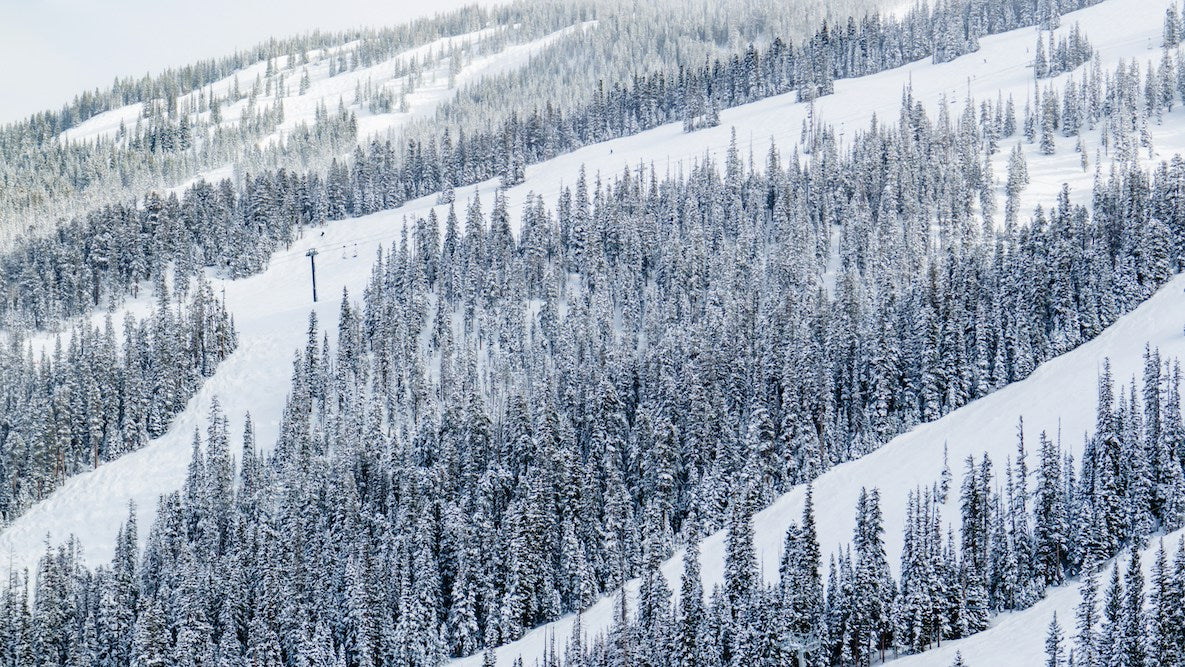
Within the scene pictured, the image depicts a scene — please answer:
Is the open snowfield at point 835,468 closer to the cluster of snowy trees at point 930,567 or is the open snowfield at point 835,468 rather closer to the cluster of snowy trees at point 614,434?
the cluster of snowy trees at point 930,567

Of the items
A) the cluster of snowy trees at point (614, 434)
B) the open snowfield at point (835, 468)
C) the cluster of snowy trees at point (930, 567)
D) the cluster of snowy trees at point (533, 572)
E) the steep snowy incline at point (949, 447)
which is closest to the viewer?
the cluster of snowy trees at point (930, 567)

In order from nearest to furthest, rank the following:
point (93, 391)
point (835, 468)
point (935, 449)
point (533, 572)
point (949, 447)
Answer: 1. point (949, 447)
2. point (935, 449)
3. point (533, 572)
4. point (835, 468)
5. point (93, 391)

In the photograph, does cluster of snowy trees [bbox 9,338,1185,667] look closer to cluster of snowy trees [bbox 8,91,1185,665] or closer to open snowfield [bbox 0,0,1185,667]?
cluster of snowy trees [bbox 8,91,1185,665]

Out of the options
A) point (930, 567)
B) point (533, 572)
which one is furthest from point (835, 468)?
point (930, 567)

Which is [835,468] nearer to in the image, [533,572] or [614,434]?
[614,434]

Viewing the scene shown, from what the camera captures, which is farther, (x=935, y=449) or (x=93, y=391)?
(x=93, y=391)

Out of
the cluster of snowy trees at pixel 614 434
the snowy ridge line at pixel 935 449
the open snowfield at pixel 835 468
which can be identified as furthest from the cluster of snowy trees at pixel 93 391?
the snowy ridge line at pixel 935 449

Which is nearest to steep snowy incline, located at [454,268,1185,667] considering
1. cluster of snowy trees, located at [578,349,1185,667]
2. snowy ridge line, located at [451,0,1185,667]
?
snowy ridge line, located at [451,0,1185,667]

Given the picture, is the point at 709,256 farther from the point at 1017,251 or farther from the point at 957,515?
the point at 957,515

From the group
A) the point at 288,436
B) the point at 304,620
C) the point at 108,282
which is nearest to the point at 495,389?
the point at 288,436
